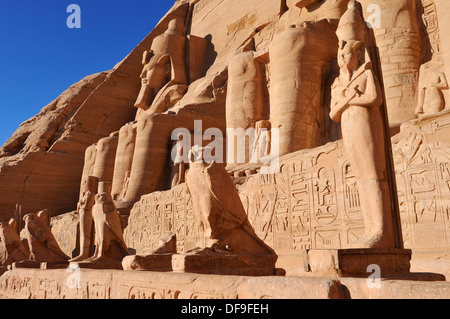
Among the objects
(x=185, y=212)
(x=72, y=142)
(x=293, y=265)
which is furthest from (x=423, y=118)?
(x=72, y=142)

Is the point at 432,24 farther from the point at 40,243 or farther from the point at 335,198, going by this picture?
the point at 40,243

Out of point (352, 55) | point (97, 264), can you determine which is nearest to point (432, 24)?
point (352, 55)

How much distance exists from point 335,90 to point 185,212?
5295 millimetres

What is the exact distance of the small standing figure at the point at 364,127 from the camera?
10.5 ft

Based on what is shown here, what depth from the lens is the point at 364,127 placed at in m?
3.39

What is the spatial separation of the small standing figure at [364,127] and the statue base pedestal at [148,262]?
2.03 m

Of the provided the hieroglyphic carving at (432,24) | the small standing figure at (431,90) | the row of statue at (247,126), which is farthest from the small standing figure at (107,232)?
the hieroglyphic carving at (432,24)

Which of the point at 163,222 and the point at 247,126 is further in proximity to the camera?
the point at 247,126

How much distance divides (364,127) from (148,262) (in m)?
2.39

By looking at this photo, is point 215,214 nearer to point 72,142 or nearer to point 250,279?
point 250,279

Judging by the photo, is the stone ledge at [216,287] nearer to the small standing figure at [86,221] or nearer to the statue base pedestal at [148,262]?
the statue base pedestal at [148,262]

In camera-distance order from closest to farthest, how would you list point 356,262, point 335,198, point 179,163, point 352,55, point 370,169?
point 356,262
point 370,169
point 352,55
point 335,198
point 179,163
